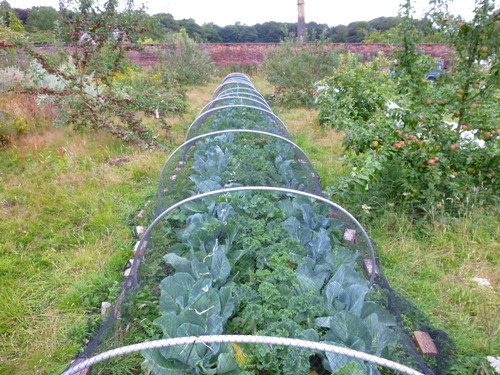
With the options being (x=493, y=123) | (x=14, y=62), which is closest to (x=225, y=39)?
(x=14, y=62)

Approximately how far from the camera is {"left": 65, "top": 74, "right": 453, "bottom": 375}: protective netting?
1562 millimetres

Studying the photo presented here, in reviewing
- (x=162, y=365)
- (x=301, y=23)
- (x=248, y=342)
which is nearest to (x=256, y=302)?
(x=162, y=365)

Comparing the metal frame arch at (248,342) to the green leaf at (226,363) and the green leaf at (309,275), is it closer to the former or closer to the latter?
the green leaf at (226,363)

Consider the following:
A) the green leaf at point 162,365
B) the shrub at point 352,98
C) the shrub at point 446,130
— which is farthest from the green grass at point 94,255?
the green leaf at point 162,365

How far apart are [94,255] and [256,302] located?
5.40 ft

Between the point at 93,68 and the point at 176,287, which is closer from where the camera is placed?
the point at 176,287

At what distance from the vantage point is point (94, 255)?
115 inches

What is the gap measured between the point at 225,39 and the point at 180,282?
4402 cm

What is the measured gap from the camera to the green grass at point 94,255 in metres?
2.17

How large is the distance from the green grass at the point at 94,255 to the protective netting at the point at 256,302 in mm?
374

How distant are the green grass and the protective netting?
0.37 metres

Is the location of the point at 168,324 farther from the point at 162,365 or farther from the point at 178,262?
the point at 178,262

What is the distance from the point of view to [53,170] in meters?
4.38

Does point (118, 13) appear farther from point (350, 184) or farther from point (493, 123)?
point (493, 123)
